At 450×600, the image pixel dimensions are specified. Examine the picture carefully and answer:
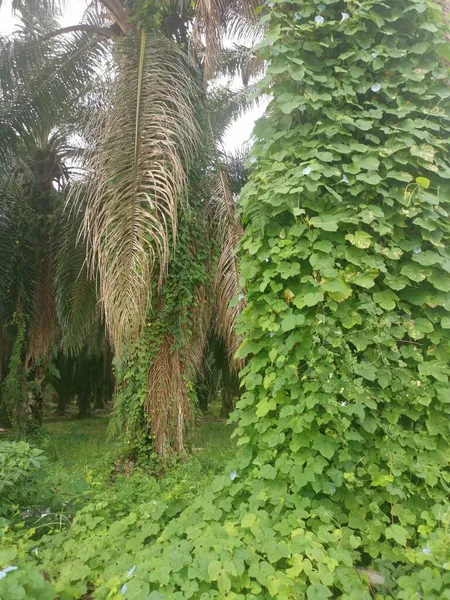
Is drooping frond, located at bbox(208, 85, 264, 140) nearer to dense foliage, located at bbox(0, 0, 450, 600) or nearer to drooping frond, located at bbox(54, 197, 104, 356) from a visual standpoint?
drooping frond, located at bbox(54, 197, 104, 356)

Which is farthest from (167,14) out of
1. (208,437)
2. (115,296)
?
(208,437)

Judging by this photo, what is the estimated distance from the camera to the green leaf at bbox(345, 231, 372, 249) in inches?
97.1

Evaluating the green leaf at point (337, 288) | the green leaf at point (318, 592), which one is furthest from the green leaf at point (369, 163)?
the green leaf at point (318, 592)

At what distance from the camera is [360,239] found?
2482mm

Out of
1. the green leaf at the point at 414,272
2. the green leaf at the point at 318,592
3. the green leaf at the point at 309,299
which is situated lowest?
the green leaf at the point at 318,592

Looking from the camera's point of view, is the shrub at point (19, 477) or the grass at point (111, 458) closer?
the shrub at point (19, 477)

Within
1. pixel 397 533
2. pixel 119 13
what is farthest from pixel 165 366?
pixel 119 13

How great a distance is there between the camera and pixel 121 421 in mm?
5855

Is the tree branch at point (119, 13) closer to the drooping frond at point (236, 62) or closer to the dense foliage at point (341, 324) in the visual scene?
the drooping frond at point (236, 62)

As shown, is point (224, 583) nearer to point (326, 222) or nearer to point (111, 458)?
point (326, 222)

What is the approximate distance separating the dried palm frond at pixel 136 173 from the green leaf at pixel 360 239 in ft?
7.34

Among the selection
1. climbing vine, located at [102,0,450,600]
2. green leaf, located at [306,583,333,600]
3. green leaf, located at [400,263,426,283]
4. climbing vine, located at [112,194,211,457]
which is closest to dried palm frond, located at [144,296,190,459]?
climbing vine, located at [112,194,211,457]

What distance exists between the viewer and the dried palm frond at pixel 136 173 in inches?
173

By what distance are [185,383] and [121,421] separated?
85 cm
